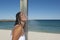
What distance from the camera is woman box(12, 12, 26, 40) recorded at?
241 cm

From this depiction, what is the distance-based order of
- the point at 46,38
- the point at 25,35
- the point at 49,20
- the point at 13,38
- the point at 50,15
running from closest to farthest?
the point at 13,38 → the point at 25,35 → the point at 46,38 → the point at 50,15 → the point at 49,20

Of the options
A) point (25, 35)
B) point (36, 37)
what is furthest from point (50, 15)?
point (25, 35)

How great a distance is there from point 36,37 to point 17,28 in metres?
5.34

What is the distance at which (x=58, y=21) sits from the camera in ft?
79.9

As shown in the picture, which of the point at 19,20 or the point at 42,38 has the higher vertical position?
the point at 19,20

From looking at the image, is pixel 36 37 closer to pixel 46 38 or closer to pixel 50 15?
pixel 46 38

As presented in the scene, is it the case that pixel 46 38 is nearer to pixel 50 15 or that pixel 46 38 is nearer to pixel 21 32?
pixel 21 32

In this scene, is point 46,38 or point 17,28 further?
point 46,38

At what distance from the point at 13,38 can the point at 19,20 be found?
0.25 meters

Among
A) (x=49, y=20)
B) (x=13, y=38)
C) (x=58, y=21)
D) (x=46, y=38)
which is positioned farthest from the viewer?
(x=49, y=20)

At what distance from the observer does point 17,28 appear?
2439 millimetres

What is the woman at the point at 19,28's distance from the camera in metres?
2.41

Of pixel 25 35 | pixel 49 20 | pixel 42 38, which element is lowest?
pixel 49 20

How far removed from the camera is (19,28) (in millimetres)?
2438
